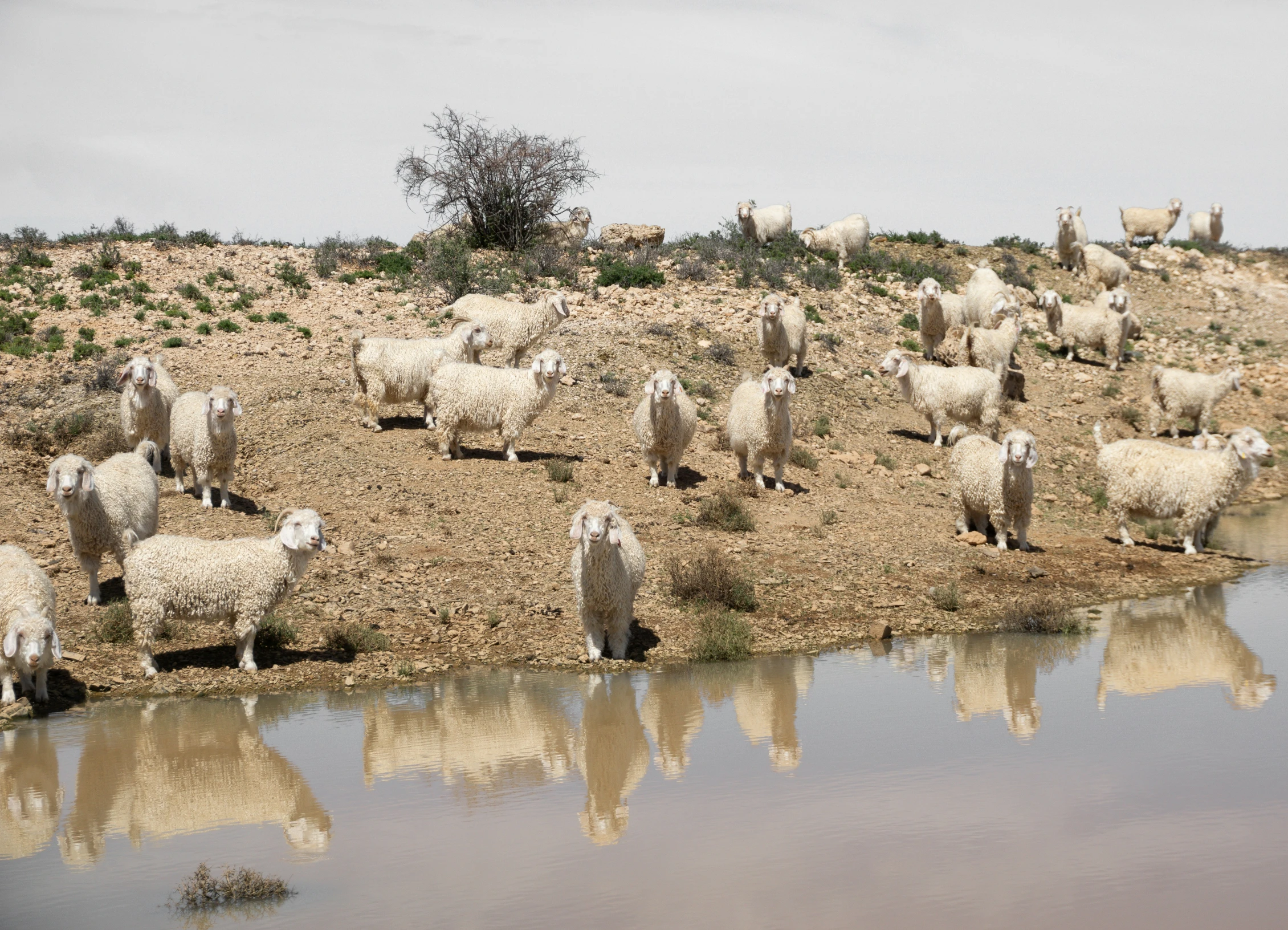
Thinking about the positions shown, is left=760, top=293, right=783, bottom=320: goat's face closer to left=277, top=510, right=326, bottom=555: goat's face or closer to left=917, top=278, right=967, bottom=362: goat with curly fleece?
left=917, top=278, right=967, bottom=362: goat with curly fleece

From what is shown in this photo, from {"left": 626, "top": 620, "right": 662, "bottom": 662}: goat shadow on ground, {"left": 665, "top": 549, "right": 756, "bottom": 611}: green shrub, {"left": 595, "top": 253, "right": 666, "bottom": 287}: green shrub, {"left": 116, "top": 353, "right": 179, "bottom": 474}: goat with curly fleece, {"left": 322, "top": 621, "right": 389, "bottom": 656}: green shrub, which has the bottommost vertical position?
{"left": 626, "top": 620, "right": 662, "bottom": 662}: goat shadow on ground

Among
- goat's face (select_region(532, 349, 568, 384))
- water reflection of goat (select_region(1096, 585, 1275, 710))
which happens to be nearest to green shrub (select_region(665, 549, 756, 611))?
water reflection of goat (select_region(1096, 585, 1275, 710))

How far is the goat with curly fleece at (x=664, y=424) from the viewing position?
1736 centimetres

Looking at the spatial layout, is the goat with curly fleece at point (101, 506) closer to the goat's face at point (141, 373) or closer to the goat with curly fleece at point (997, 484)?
the goat's face at point (141, 373)

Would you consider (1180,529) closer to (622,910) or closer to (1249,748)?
(1249,748)

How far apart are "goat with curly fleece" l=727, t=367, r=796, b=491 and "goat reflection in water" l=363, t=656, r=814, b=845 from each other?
19.1ft

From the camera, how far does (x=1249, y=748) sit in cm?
955

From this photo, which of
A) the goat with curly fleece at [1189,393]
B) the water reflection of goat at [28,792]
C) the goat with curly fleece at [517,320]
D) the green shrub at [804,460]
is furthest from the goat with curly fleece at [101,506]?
the goat with curly fleece at [1189,393]

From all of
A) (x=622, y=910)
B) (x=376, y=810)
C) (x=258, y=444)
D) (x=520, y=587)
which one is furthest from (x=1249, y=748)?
(x=258, y=444)

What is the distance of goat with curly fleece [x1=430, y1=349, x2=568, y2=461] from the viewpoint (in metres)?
18.3

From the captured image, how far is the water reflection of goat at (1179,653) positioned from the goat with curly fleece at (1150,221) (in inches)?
1144

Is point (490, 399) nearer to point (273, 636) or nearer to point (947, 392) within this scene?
point (273, 636)

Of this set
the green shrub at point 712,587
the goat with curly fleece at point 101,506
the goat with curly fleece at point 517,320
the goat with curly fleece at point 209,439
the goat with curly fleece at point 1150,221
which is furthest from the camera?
the goat with curly fleece at point 1150,221

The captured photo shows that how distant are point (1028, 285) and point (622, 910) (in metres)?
29.3
